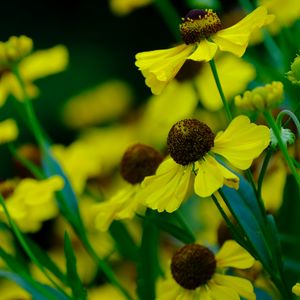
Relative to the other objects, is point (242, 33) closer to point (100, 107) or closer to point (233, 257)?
point (233, 257)

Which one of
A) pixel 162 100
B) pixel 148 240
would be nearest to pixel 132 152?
pixel 148 240

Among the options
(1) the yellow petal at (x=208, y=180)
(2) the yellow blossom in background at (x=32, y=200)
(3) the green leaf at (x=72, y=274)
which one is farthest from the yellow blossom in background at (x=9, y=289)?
(1) the yellow petal at (x=208, y=180)

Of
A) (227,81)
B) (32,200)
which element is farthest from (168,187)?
(227,81)

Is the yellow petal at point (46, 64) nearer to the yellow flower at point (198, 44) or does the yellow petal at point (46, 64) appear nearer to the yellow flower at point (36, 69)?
the yellow flower at point (36, 69)

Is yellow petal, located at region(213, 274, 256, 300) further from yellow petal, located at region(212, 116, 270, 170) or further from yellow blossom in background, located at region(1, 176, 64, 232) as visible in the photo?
yellow blossom in background, located at region(1, 176, 64, 232)

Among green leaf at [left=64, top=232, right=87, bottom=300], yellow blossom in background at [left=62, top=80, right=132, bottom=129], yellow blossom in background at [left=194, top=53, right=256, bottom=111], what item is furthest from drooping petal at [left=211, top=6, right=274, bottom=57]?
yellow blossom in background at [left=62, top=80, right=132, bottom=129]
